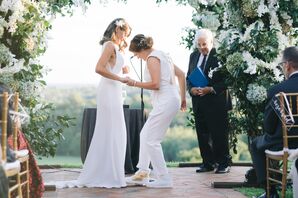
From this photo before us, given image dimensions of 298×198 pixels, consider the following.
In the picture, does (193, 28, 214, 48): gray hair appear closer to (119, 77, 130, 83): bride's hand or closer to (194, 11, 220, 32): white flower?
(194, 11, 220, 32): white flower

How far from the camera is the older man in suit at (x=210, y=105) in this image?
7219mm

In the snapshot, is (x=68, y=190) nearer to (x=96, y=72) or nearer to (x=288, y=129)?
(x=96, y=72)

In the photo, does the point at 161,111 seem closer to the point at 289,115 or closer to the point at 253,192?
the point at 253,192

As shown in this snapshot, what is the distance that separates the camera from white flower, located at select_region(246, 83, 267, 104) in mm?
5879

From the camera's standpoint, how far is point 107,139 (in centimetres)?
642

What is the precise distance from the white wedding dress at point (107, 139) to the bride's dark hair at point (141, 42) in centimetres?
16

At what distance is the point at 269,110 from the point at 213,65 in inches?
101

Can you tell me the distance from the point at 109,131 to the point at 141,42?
2.93 feet

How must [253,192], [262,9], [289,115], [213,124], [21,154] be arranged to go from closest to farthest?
[21,154] < [289,115] < [253,192] < [262,9] < [213,124]

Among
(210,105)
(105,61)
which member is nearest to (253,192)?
(210,105)

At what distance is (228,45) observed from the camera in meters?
6.12

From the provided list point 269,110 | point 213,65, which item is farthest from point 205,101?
point 269,110

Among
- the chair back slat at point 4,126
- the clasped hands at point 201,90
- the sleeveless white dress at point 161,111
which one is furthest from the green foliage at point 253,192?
the chair back slat at point 4,126

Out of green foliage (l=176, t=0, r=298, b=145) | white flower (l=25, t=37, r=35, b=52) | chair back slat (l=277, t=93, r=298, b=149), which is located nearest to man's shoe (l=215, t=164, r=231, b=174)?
green foliage (l=176, t=0, r=298, b=145)
